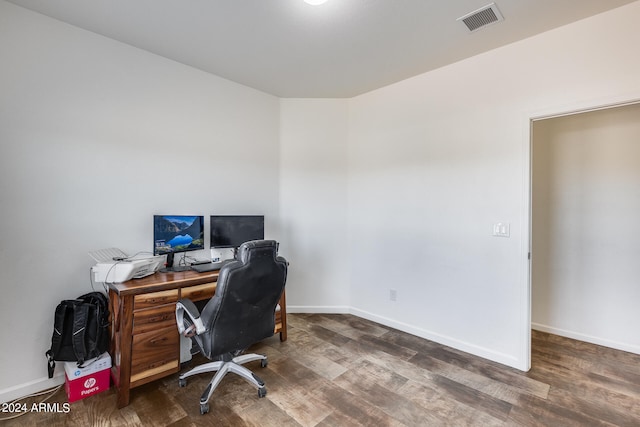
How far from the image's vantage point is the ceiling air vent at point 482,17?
2043 millimetres

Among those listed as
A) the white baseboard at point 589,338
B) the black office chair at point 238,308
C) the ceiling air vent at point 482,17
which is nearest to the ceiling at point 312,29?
the ceiling air vent at point 482,17

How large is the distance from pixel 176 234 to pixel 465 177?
8.97 ft

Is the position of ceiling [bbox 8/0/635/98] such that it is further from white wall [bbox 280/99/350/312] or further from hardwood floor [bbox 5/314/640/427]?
hardwood floor [bbox 5/314/640/427]

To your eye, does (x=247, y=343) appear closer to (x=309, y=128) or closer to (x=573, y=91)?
(x=309, y=128)

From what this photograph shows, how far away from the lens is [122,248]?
2498mm

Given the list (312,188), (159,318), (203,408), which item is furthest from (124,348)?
(312,188)

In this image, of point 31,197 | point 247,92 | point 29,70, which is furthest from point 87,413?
point 247,92

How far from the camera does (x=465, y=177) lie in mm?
2787

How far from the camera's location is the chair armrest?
1.91 meters

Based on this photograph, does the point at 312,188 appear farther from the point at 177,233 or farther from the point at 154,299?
the point at 154,299

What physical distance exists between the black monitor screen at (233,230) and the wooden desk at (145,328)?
645 mm

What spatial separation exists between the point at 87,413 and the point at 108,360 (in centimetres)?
33

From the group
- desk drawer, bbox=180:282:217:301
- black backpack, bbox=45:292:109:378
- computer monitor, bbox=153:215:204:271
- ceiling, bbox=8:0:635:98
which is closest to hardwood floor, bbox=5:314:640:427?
black backpack, bbox=45:292:109:378

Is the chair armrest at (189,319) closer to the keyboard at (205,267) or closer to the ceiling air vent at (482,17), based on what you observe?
the keyboard at (205,267)
